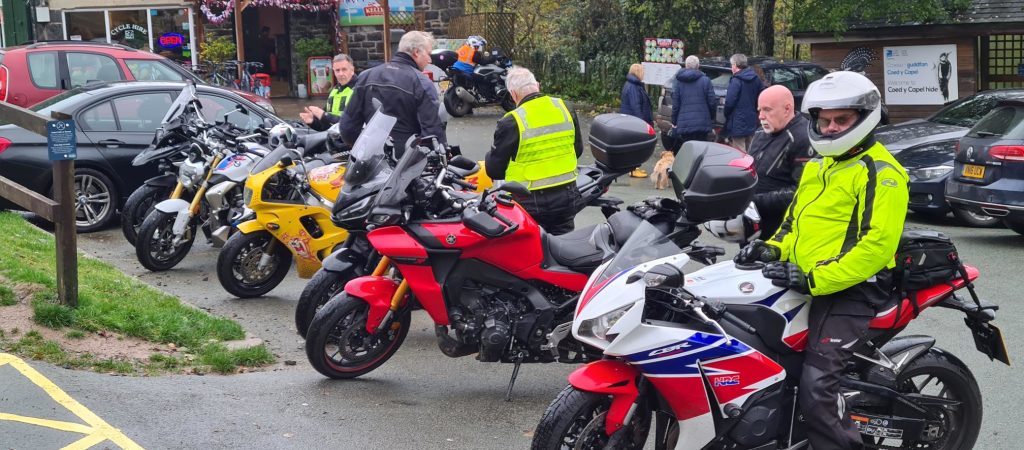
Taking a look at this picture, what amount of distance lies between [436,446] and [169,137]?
5.78 meters

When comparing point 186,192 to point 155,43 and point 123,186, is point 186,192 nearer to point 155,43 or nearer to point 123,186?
point 123,186

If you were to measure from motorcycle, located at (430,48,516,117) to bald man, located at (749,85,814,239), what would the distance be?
15.3 metres

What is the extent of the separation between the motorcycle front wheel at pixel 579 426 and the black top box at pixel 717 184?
0.97 meters

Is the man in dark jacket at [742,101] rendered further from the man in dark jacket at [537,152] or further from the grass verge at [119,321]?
the grass verge at [119,321]

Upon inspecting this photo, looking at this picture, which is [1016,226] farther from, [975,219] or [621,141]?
[621,141]

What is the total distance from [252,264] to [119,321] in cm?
178

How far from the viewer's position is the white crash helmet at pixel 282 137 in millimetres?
9594

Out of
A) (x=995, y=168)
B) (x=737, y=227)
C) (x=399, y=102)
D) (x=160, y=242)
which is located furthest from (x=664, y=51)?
(x=737, y=227)

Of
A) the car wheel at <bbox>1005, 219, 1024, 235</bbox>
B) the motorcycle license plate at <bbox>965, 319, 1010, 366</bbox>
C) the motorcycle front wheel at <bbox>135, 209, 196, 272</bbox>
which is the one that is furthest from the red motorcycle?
the car wheel at <bbox>1005, 219, 1024, 235</bbox>

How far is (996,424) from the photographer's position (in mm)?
5996

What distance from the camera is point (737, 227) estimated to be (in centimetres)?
623

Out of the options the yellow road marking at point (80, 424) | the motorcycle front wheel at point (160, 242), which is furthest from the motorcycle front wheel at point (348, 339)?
the motorcycle front wheel at point (160, 242)

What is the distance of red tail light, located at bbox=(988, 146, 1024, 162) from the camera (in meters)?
10.9

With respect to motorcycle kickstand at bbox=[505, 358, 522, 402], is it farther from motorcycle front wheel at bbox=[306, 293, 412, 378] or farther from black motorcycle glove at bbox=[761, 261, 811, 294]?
black motorcycle glove at bbox=[761, 261, 811, 294]
